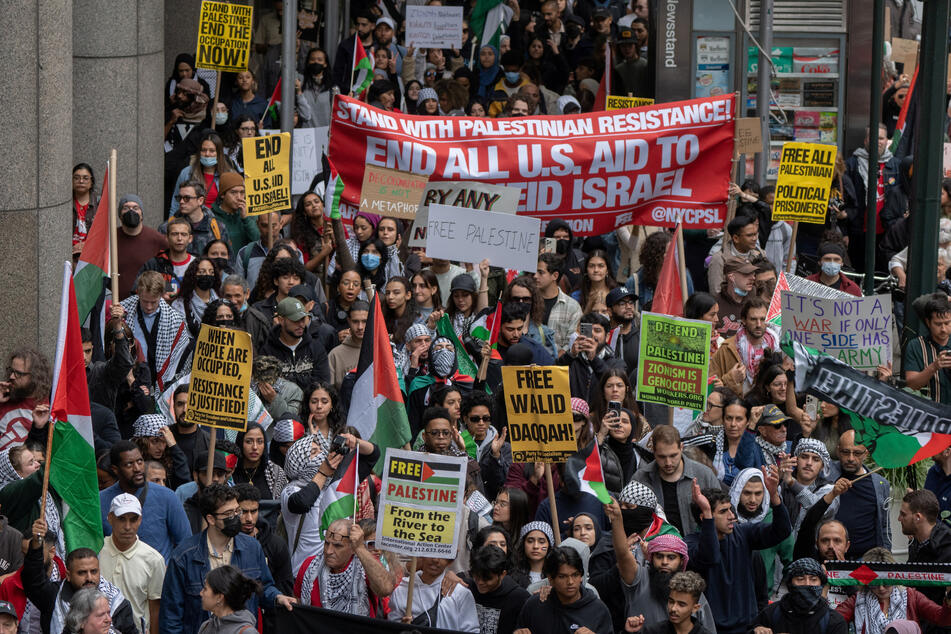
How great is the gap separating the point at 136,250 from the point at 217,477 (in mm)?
3973

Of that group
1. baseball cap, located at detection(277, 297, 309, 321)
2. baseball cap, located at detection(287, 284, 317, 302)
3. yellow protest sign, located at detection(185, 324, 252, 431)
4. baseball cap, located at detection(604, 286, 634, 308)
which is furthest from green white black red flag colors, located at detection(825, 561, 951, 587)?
baseball cap, located at detection(287, 284, 317, 302)

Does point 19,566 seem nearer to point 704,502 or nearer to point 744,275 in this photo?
point 704,502

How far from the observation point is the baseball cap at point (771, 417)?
38.4ft

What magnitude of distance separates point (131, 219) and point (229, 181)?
1.79 m

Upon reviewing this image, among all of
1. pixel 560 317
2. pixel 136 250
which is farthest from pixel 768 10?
pixel 136 250

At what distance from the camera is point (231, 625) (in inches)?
372

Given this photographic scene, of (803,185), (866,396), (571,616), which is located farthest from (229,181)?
(571,616)

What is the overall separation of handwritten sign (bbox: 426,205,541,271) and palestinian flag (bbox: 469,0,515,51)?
413 inches

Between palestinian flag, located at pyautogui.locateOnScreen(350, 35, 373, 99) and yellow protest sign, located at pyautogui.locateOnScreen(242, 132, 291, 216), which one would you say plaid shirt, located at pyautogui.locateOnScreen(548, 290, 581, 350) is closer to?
yellow protest sign, located at pyautogui.locateOnScreen(242, 132, 291, 216)

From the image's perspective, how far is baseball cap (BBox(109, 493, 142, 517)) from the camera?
1020 centimetres

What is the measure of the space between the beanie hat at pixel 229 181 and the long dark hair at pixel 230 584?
280 inches

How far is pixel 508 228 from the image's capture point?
1335 centimetres

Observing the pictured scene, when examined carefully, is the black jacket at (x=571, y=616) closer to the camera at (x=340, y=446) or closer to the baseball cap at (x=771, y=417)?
the camera at (x=340, y=446)

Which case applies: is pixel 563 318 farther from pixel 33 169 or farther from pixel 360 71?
pixel 360 71
